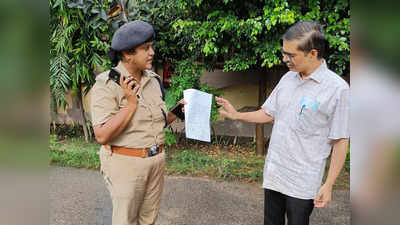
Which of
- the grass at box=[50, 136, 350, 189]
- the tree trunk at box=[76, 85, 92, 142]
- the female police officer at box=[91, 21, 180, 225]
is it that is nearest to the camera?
the female police officer at box=[91, 21, 180, 225]

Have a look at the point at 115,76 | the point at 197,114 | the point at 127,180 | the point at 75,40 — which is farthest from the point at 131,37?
the point at 75,40

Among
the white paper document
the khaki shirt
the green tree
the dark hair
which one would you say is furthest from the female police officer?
the green tree

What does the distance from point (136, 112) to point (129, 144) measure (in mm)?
208

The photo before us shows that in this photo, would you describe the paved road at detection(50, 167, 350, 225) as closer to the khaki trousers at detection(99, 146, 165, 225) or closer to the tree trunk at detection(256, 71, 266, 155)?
the tree trunk at detection(256, 71, 266, 155)

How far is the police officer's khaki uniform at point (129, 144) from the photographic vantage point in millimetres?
1861

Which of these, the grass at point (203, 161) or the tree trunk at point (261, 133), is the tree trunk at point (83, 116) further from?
the tree trunk at point (261, 133)

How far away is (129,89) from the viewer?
1814 mm

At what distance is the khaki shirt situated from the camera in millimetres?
1848

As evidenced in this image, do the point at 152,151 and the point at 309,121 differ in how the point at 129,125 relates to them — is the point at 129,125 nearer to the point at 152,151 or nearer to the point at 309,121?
the point at 152,151
